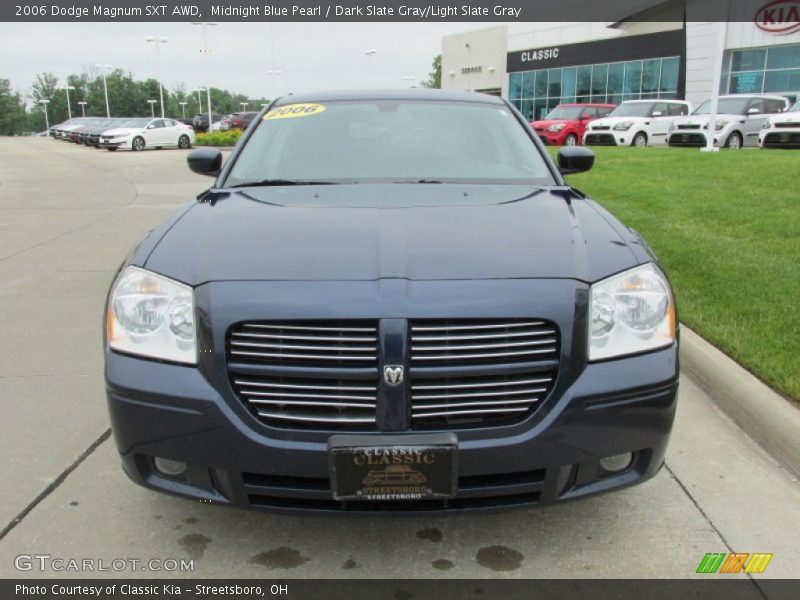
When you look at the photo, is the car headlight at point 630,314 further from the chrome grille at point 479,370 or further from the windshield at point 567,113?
the windshield at point 567,113

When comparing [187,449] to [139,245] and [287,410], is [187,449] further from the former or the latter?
[139,245]

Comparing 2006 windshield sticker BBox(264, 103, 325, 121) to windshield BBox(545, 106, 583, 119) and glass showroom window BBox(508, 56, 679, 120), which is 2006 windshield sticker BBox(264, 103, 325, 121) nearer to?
windshield BBox(545, 106, 583, 119)

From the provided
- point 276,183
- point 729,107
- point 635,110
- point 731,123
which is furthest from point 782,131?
point 276,183

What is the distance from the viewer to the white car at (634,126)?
2023 cm

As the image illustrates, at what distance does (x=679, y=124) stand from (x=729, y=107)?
6.07 ft

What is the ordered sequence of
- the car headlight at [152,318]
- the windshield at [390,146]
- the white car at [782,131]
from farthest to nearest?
1. the white car at [782,131]
2. the windshield at [390,146]
3. the car headlight at [152,318]

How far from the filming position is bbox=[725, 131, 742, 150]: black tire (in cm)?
1817

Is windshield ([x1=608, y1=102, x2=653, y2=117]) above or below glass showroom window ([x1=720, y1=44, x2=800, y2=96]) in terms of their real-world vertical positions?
below

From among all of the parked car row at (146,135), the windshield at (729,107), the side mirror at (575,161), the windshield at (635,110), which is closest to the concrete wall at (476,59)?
the parked car row at (146,135)

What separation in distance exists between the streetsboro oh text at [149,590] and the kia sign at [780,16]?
3682cm

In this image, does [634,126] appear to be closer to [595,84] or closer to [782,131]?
[782,131]

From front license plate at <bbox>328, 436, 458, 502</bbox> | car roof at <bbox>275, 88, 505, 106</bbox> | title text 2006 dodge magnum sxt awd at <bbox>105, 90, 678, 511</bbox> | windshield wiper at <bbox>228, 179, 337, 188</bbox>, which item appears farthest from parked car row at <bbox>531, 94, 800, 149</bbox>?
front license plate at <bbox>328, 436, 458, 502</bbox>

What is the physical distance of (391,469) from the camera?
6.95ft

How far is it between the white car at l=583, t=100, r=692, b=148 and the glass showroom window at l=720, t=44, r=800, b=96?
47.6 ft
